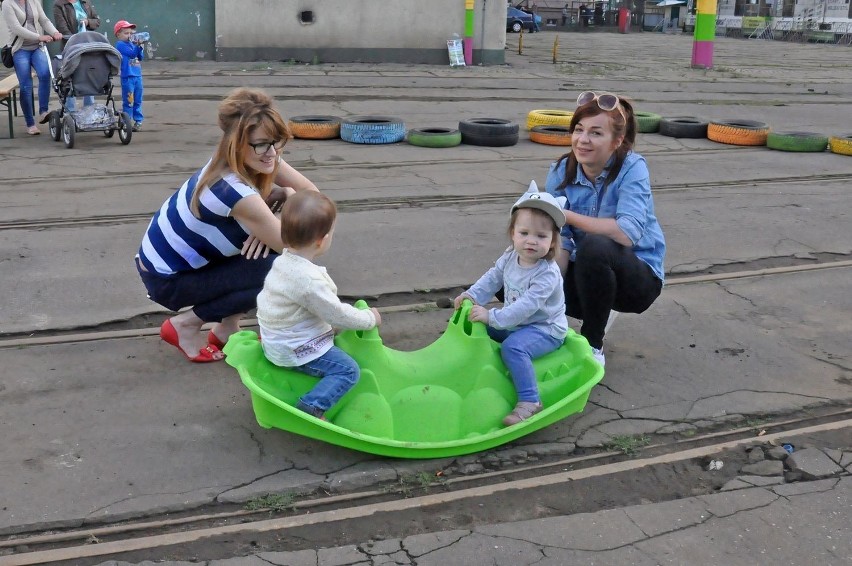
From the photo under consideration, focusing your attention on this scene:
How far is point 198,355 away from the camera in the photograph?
4.45m

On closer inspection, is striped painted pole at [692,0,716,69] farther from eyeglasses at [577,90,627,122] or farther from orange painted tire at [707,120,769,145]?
eyeglasses at [577,90,627,122]

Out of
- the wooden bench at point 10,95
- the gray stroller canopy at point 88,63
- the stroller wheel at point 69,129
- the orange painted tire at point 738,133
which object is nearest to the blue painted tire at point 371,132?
the gray stroller canopy at point 88,63

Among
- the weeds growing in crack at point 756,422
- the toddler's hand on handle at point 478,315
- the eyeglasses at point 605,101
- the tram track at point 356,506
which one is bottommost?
the tram track at point 356,506

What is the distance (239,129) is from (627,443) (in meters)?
2.16

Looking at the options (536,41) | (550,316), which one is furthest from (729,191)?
(536,41)

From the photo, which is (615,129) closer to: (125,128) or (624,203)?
(624,203)

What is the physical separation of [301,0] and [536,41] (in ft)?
59.5

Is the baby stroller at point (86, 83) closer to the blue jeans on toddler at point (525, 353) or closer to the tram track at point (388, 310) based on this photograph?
the tram track at point (388, 310)

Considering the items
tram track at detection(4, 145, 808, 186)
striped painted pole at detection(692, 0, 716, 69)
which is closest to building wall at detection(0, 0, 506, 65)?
striped painted pole at detection(692, 0, 716, 69)

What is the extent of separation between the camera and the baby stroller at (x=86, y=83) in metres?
9.38

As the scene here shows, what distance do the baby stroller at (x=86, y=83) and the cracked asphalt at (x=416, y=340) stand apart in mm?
A: 246

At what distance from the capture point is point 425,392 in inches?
148


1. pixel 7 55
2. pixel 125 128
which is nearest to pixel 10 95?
pixel 7 55

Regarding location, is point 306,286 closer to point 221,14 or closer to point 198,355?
point 198,355
